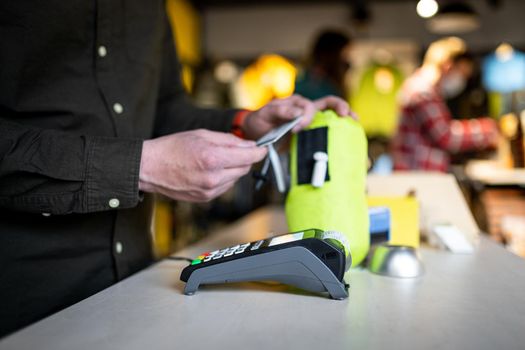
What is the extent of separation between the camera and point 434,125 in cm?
262

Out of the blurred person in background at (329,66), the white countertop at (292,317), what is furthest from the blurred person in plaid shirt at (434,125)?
the white countertop at (292,317)

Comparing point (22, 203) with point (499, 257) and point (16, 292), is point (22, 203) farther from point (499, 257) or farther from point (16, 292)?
point (499, 257)

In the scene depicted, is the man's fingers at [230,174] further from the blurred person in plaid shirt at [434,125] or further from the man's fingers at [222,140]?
the blurred person in plaid shirt at [434,125]

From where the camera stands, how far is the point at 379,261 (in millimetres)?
766

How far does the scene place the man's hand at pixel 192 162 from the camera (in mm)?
663

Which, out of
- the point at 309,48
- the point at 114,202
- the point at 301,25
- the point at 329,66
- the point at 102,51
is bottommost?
the point at 114,202

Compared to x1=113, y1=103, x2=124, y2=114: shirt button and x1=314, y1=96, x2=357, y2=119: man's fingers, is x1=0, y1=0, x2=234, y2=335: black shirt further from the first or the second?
x1=314, y1=96, x2=357, y2=119: man's fingers

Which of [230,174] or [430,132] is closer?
[230,174]

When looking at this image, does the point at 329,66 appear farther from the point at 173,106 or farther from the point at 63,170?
the point at 63,170

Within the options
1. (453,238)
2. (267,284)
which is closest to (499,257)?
(453,238)

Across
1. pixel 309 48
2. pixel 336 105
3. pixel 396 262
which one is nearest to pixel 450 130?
pixel 336 105

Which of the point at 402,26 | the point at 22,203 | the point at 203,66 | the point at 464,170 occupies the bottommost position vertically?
the point at 464,170

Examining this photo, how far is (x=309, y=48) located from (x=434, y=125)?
10.1ft

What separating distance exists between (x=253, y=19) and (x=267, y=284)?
549 centimetres
